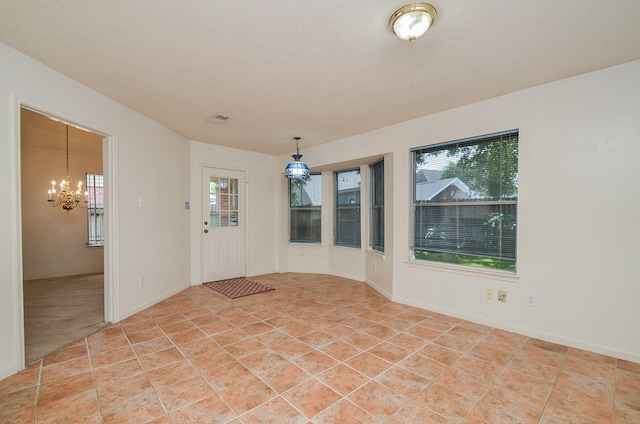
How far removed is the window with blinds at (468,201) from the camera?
3.09m

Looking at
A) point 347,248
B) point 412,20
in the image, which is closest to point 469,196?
point 412,20

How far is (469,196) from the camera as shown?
337 cm

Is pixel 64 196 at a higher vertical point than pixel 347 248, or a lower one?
higher

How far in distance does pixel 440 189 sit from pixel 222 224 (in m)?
3.85

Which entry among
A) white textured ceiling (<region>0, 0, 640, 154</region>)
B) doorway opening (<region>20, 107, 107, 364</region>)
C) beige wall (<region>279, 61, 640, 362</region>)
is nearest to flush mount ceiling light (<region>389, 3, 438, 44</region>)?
white textured ceiling (<region>0, 0, 640, 154</region>)

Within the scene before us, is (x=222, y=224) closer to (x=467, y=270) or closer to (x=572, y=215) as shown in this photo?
(x=467, y=270)

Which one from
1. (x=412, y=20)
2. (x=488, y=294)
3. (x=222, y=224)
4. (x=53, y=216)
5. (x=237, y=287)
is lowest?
(x=237, y=287)

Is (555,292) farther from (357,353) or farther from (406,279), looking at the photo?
(357,353)

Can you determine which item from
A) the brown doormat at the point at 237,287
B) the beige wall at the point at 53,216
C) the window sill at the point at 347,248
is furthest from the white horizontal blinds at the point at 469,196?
the beige wall at the point at 53,216

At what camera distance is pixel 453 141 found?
11.4ft

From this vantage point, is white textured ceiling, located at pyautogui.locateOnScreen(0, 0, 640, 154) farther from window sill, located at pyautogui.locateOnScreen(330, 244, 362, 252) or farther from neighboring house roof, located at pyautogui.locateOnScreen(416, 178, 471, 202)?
window sill, located at pyautogui.locateOnScreen(330, 244, 362, 252)

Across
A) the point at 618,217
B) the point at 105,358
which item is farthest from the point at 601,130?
the point at 105,358

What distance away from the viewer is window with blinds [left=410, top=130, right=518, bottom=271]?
10.1 ft

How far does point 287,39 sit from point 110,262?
3.09 m
